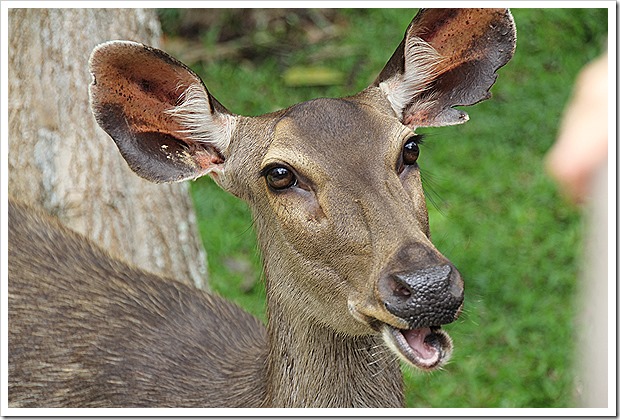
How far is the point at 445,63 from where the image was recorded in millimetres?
3895

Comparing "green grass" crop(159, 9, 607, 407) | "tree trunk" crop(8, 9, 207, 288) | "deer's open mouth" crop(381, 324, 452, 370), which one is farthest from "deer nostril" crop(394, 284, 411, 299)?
"green grass" crop(159, 9, 607, 407)

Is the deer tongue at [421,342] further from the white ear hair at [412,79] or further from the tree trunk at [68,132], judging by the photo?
the tree trunk at [68,132]

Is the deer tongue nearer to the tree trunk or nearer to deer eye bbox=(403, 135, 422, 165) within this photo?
deer eye bbox=(403, 135, 422, 165)

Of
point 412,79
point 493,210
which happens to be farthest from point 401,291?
point 493,210

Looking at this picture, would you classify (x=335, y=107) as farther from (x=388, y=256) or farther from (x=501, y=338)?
(x=501, y=338)

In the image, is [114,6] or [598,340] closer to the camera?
[598,340]

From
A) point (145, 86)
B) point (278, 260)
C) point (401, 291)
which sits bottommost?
point (278, 260)

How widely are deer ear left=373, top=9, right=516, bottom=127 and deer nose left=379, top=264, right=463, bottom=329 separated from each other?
0.94 metres

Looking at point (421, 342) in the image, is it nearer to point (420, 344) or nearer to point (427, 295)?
point (420, 344)

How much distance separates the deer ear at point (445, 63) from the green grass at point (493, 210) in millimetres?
1689

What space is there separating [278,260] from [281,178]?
0.35m

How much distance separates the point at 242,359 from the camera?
415 centimetres

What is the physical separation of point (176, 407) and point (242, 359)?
0.33 meters

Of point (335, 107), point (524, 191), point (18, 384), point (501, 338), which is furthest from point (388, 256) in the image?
point (524, 191)
